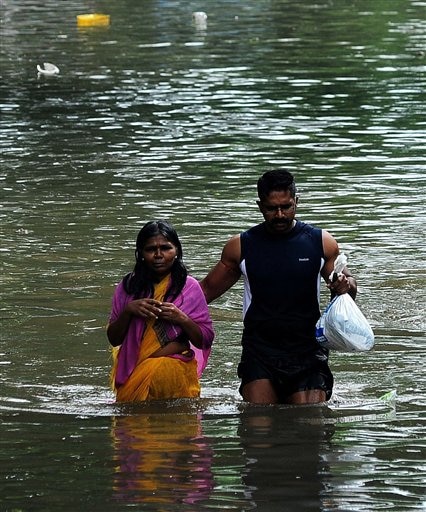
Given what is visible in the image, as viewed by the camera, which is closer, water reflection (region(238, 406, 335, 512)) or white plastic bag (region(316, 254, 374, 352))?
water reflection (region(238, 406, 335, 512))

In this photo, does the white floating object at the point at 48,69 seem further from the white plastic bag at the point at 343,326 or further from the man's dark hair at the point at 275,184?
the white plastic bag at the point at 343,326

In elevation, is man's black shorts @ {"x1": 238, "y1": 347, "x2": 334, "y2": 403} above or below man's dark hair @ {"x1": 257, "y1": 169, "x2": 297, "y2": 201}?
below

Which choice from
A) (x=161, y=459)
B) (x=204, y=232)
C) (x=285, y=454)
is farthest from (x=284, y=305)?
(x=204, y=232)

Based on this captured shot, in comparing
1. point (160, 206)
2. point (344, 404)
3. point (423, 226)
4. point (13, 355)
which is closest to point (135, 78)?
point (160, 206)

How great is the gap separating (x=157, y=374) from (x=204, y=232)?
18.3 feet

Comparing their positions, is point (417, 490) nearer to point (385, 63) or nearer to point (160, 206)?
point (160, 206)

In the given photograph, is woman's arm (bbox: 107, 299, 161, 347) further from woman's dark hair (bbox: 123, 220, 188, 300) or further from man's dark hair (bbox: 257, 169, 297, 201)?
man's dark hair (bbox: 257, 169, 297, 201)

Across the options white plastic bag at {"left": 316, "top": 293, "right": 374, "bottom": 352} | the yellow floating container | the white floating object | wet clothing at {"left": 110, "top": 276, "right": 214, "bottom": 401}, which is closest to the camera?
white plastic bag at {"left": 316, "top": 293, "right": 374, "bottom": 352}

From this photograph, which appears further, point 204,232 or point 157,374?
point 204,232

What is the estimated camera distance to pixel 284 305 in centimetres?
755

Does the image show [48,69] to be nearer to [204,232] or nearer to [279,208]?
[204,232]

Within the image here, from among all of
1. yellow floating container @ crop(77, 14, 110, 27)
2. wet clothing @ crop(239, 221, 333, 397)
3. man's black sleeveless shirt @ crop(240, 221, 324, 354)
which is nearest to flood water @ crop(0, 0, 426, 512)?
wet clothing @ crop(239, 221, 333, 397)

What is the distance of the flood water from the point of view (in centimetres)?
661

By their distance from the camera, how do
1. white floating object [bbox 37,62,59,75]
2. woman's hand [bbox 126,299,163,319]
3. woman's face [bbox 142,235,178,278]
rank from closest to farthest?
woman's hand [bbox 126,299,163,319], woman's face [bbox 142,235,178,278], white floating object [bbox 37,62,59,75]
